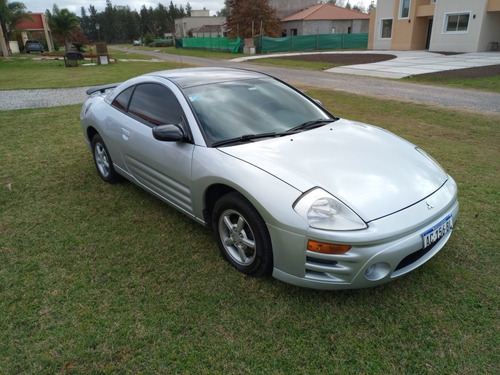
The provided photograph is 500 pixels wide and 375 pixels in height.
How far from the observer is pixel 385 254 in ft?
7.34

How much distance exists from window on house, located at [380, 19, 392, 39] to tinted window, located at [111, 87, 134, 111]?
108 ft

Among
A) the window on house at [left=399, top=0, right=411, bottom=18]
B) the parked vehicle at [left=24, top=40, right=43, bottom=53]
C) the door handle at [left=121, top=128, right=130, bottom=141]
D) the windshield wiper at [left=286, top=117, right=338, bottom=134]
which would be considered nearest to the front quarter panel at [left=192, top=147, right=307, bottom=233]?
the windshield wiper at [left=286, top=117, right=338, bottom=134]

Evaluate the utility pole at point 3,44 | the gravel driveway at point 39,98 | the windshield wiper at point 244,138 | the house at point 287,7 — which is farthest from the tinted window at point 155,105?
the house at point 287,7

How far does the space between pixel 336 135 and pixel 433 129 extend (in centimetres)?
467

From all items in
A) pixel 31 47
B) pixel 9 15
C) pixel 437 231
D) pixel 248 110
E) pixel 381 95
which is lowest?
pixel 381 95

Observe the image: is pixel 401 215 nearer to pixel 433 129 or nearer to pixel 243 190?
pixel 243 190

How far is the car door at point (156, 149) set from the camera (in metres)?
3.14

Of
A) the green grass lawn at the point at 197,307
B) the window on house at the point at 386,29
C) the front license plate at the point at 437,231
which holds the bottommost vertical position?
the green grass lawn at the point at 197,307

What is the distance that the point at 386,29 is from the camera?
3186 centimetres

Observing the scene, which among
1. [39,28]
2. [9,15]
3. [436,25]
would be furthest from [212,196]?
[39,28]

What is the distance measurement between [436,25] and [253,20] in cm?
2087

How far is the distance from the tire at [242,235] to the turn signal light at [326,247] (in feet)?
1.08

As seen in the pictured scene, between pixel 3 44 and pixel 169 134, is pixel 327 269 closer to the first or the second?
pixel 169 134

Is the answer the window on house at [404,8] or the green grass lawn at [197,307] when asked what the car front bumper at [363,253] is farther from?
the window on house at [404,8]
